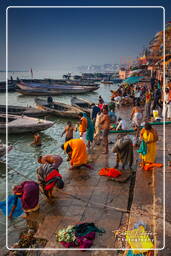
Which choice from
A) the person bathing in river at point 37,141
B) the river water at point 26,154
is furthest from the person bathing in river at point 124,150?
the person bathing in river at point 37,141

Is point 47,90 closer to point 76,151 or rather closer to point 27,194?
point 76,151

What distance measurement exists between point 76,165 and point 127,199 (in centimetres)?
191

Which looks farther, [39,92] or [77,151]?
[39,92]

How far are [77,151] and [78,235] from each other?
265 centimetres

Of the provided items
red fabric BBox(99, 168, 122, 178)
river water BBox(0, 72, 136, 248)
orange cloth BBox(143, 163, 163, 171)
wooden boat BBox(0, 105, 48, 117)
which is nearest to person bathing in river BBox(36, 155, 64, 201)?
river water BBox(0, 72, 136, 248)

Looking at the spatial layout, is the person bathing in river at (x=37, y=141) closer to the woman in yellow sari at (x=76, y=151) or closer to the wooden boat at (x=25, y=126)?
the wooden boat at (x=25, y=126)

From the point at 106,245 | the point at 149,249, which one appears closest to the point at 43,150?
the point at 106,245

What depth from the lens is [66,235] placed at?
3680 millimetres

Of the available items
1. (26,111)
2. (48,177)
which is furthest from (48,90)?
(48,177)

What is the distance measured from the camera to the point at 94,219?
13.9 feet

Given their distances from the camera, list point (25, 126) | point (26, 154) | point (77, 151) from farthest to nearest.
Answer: point (25, 126), point (26, 154), point (77, 151)

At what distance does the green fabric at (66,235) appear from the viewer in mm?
3627

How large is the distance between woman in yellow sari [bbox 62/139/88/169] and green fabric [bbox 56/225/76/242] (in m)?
2.49

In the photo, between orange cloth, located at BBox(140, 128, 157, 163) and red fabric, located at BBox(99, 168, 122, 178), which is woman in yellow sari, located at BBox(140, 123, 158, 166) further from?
red fabric, located at BBox(99, 168, 122, 178)
